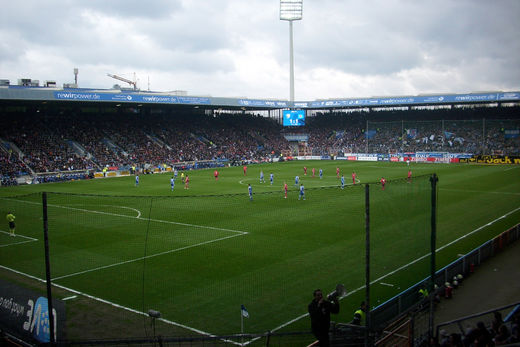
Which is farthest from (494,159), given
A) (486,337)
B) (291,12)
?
(486,337)

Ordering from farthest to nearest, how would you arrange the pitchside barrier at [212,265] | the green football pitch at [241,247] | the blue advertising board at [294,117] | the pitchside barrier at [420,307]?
1. the blue advertising board at [294,117]
2. the green football pitch at [241,247]
3. the pitchside barrier at [212,265]
4. the pitchside barrier at [420,307]

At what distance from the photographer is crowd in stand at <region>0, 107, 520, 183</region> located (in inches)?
2148

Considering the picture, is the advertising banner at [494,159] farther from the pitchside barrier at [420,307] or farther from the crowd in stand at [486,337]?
the crowd in stand at [486,337]

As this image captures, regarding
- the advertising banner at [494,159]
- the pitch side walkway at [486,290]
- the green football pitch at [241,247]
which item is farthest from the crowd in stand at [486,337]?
the advertising banner at [494,159]

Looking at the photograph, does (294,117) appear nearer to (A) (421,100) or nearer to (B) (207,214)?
(A) (421,100)

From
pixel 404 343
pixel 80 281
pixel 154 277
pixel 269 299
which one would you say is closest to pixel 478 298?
pixel 404 343

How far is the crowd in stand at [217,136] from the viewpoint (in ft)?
179

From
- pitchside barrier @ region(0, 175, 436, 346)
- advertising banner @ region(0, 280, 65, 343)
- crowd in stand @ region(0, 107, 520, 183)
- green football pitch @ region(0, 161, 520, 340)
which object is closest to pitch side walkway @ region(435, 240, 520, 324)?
pitchside barrier @ region(0, 175, 436, 346)

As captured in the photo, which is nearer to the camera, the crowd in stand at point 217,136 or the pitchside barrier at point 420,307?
the pitchside barrier at point 420,307

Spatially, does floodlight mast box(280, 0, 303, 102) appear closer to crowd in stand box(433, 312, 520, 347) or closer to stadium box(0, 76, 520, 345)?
stadium box(0, 76, 520, 345)

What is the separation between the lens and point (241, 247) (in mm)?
20375

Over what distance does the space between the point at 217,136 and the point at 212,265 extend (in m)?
61.6

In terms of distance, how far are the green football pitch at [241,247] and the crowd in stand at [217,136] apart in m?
20.9

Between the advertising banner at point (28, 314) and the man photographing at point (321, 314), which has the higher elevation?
the man photographing at point (321, 314)
